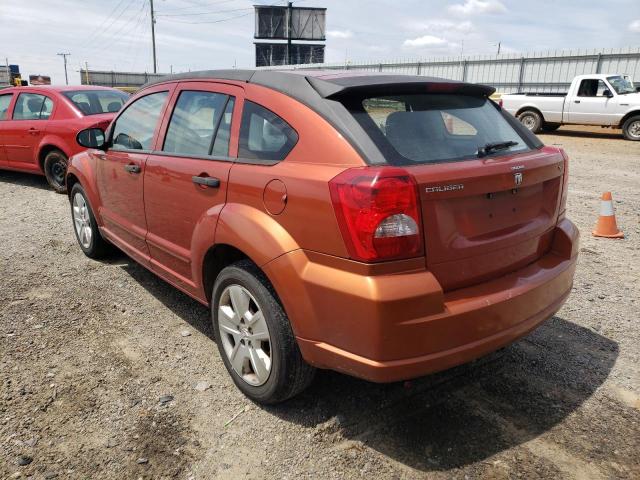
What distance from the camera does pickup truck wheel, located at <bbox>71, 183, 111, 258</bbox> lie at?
4918 millimetres

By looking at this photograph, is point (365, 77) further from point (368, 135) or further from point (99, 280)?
point (99, 280)

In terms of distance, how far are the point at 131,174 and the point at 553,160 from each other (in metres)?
2.87

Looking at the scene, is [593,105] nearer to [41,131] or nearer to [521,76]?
[521,76]

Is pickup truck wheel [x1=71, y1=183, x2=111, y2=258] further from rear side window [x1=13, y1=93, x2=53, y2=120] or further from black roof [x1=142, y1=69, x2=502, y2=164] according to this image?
rear side window [x1=13, y1=93, x2=53, y2=120]

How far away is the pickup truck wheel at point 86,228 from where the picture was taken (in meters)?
4.92

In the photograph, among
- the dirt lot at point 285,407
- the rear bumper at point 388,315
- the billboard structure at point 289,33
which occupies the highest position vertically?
the billboard structure at point 289,33

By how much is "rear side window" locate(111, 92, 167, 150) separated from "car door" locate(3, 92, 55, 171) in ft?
15.4

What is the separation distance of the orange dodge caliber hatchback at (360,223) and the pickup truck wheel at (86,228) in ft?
6.57

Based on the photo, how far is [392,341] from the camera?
2.10 m

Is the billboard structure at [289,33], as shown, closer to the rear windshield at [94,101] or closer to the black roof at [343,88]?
the rear windshield at [94,101]

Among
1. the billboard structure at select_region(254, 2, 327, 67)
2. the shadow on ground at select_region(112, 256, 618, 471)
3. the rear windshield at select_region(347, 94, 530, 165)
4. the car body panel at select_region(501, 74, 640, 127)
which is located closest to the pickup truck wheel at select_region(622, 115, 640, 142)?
the car body panel at select_region(501, 74, 640, 127)

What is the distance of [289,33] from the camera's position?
178ft

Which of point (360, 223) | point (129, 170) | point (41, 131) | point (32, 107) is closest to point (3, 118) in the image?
point (32, 107)

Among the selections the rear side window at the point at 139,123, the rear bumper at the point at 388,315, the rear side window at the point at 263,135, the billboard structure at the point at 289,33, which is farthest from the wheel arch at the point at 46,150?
the billboard structure at the point at 289,33
